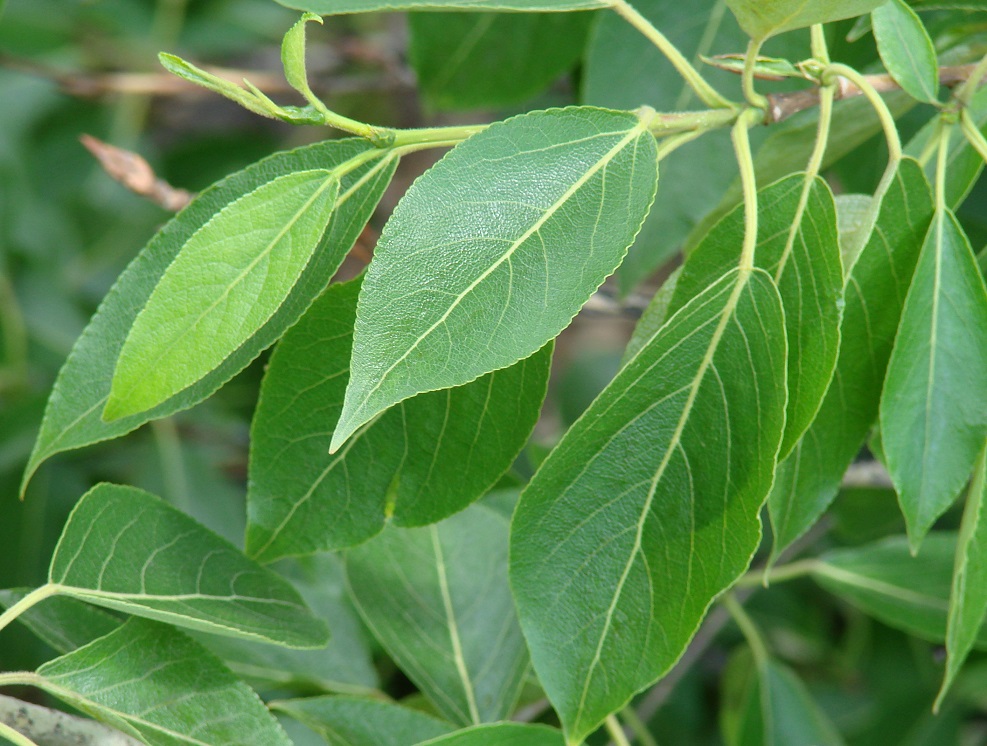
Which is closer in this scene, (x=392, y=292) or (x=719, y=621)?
(x=392, y=292)

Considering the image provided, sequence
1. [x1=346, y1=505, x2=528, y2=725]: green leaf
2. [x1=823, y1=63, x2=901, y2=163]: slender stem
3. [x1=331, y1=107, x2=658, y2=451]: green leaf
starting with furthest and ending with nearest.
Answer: [x1=346, y1=505, x2=528, y2=725]: green leaf → [x1=823, y1=63, x2=901, y2=163]: slender stem → [x1=331, y1=107, x2=658, y2=451]: green leaf

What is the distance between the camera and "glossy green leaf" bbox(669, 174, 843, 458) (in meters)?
0.46

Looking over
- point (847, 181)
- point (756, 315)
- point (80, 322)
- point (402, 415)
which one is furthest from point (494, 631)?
point (80, 322)

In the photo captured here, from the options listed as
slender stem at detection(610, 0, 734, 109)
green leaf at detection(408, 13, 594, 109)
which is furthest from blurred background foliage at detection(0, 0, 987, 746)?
slender stem at detection(610, 0, 734, 109)

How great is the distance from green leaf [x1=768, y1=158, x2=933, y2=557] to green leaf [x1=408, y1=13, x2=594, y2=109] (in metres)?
0.49

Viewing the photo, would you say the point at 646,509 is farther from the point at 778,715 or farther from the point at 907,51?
the point at 778,715

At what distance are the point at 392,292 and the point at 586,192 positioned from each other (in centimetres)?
11

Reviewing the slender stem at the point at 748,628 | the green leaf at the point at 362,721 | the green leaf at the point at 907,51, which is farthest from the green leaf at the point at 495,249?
the slender stem at the point at 748,628

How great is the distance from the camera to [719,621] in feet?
3.41

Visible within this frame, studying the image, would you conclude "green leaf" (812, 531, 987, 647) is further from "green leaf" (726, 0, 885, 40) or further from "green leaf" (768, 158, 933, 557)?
"green leaf" (726, 0, 885, 40)

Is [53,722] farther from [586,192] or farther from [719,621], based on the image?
[719,621]

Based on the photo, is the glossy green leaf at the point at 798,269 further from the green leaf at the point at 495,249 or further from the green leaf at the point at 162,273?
the green leaf at the point at 162,273

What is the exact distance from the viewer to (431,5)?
0.48 meters

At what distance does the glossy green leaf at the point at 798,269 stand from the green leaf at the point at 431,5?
14cm
